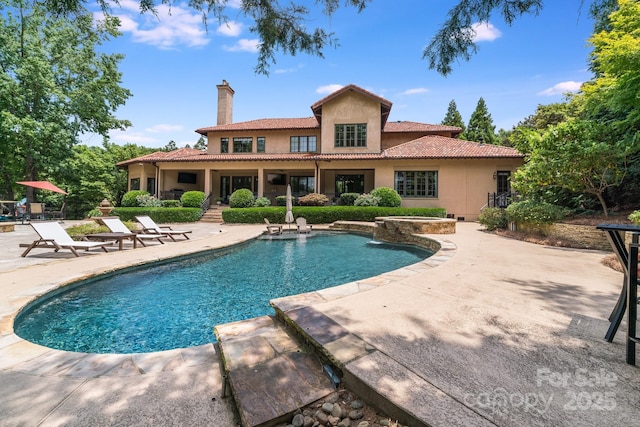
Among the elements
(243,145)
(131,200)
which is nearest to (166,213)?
(131,200)

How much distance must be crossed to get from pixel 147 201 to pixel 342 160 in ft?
45.4

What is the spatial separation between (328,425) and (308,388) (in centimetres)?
32

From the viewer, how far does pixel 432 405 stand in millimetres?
1629

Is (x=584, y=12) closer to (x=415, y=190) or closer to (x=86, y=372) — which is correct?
(x=86, y=372)

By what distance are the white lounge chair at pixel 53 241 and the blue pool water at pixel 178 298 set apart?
2.05 m

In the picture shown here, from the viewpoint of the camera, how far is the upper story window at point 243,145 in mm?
23047

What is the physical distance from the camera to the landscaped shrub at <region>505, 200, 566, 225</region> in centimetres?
935

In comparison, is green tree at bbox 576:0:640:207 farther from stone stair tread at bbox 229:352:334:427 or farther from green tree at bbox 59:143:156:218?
green tree at bbox 59:143:156:218

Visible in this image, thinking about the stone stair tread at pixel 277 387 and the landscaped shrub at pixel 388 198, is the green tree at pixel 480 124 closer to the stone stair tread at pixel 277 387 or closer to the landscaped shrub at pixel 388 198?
the landscaped shrub at pixel 388 198

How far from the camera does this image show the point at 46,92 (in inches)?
834

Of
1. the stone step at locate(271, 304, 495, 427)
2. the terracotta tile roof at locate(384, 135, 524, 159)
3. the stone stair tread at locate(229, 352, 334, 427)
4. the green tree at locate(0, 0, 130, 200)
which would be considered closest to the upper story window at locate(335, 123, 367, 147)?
the terracotta tile roof at locate(384, 135, 524, 159)

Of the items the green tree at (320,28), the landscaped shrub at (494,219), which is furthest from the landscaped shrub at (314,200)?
the green tree at (320,28)

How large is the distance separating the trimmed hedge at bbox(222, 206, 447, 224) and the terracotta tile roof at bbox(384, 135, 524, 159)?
12.5ft

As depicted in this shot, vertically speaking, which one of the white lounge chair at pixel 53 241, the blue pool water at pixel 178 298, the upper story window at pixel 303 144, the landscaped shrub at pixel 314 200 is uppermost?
the upper story window at pixel 303 144
